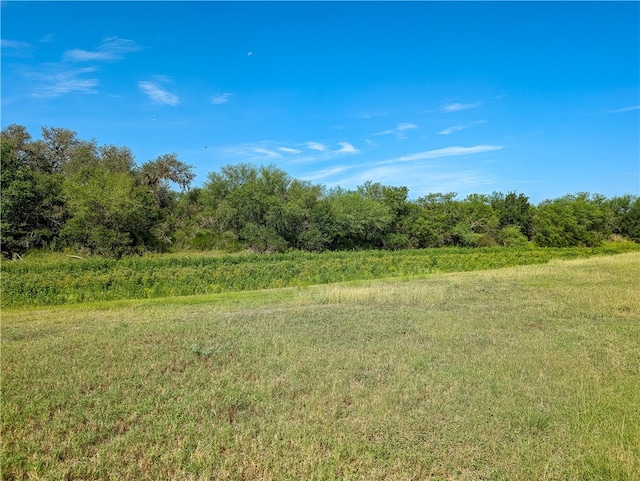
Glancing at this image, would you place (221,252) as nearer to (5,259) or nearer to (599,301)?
(5,259)

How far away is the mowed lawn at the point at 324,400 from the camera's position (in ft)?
15.3

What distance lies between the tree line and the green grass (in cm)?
540

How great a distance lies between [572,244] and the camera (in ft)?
211

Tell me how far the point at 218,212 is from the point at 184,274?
23.3 meters

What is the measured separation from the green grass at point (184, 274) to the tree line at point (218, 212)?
17.7 ft

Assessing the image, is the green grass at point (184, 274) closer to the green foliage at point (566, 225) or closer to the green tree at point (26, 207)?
the green tree at point (26, 207)

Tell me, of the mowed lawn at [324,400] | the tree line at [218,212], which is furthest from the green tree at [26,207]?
the mowed lawn at [324,400]

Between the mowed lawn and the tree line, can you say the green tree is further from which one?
the mowed lawn

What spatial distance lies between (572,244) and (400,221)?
3157 cm

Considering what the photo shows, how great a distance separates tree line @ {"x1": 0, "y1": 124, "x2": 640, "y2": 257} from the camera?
38188mm

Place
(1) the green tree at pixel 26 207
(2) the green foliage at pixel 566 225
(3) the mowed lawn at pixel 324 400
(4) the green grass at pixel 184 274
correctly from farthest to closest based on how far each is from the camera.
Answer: (2) the green foliage at pixel 566 225 < (1) the green tree at pixel 26 207 < (4) the green grass at pixel 184 274 < (3) the mowed lawn at pixel 324 400

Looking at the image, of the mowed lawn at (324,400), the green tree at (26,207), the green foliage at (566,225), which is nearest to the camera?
the mowed lawn at (324,400)

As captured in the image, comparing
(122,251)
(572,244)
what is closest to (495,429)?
(122,251)

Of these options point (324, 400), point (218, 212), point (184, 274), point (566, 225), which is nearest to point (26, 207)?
point (218, 212)
